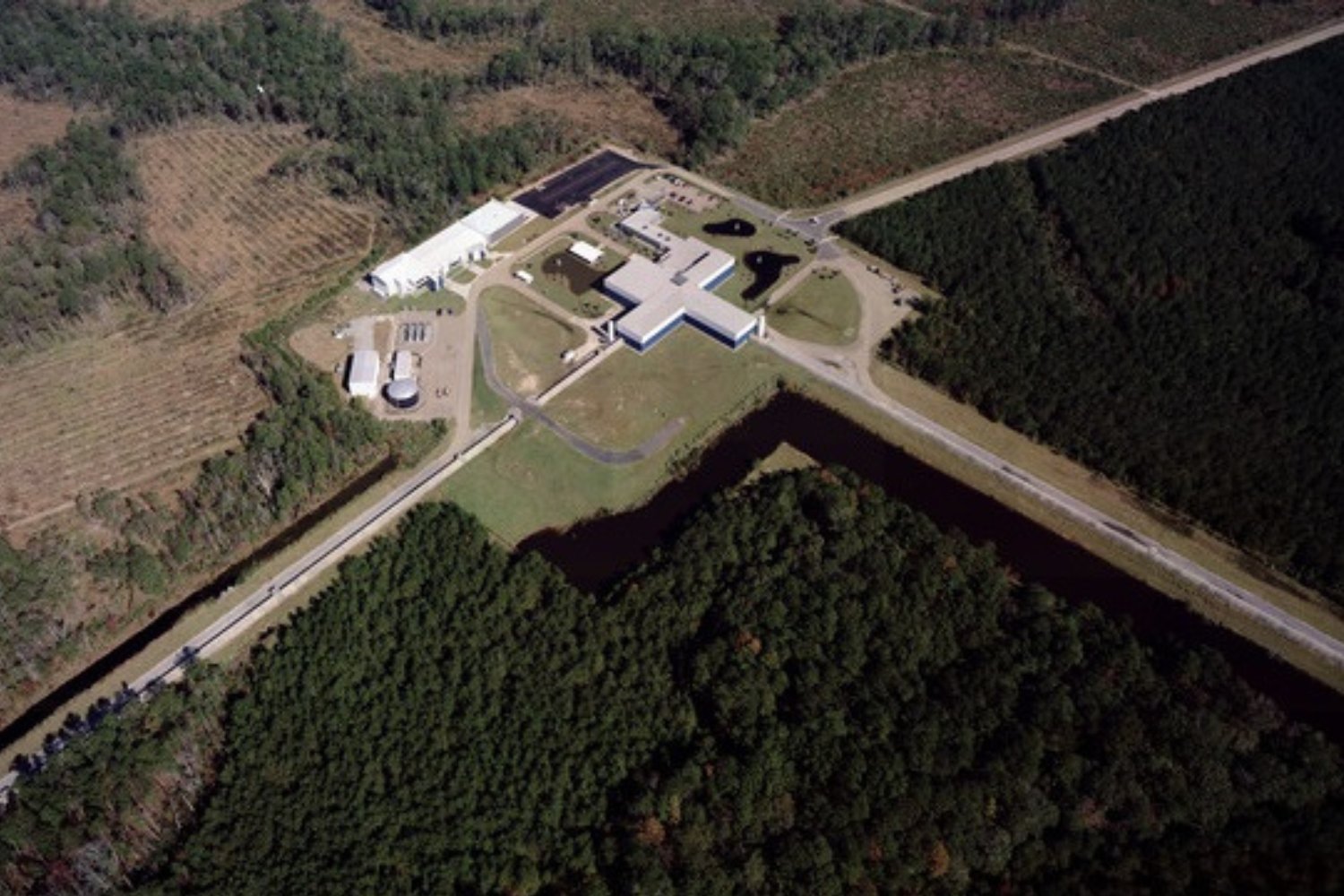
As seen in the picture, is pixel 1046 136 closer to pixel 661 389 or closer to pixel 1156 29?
pixel 1156 29

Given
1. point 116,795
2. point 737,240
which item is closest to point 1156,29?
point 737,240

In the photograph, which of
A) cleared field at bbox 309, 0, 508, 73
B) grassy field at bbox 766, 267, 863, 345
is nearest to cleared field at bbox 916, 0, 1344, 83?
grassy field at bbox 766, 267, 863, 345

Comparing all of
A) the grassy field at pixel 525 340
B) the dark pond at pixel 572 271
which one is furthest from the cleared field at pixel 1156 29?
the grassy field at pixel 525 340

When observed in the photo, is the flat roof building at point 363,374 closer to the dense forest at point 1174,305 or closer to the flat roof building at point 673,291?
the flat roof building at point 673,291

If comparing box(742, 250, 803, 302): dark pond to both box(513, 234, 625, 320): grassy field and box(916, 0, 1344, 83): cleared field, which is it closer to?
box(513, 234, 625, 320): grassy field

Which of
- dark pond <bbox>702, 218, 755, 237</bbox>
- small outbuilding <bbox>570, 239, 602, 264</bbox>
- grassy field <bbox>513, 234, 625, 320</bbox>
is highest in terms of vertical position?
dark pond <bbox>702, 218, 755, 237</bbox>

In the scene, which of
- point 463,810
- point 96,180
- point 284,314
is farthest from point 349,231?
point 463,810
